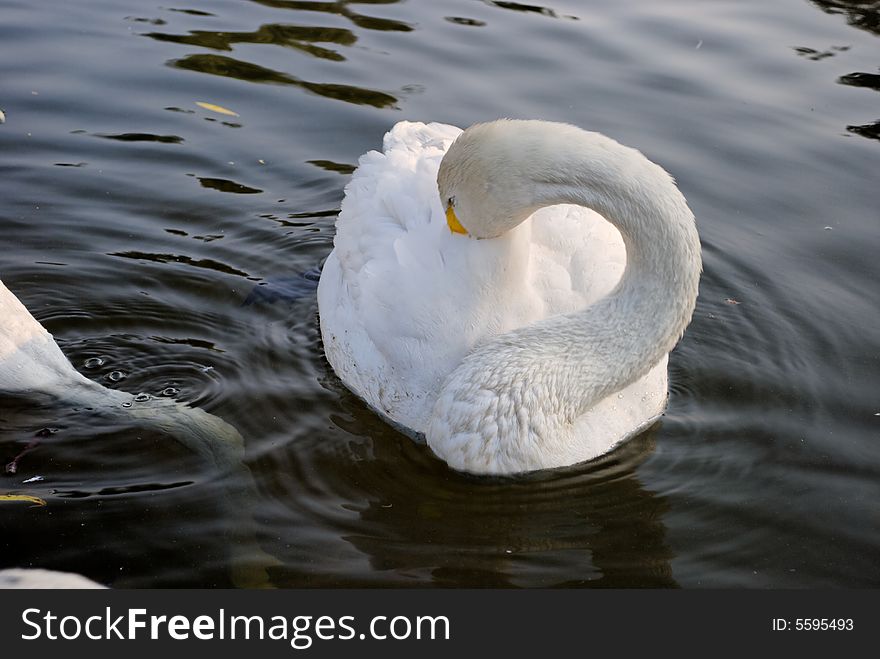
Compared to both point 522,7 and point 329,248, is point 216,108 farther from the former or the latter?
point 522,7

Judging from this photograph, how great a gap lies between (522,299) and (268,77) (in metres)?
4.91

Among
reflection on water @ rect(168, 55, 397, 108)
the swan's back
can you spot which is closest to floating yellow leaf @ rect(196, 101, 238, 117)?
reflection on water @ rect(168, 55, 397, 108)

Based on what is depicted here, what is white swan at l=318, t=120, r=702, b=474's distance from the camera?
16.2 feet

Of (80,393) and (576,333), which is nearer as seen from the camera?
(576,333)

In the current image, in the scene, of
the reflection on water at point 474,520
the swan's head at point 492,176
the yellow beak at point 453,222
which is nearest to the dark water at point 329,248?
the reflection on water at point 474,520

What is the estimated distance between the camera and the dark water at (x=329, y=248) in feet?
16.1

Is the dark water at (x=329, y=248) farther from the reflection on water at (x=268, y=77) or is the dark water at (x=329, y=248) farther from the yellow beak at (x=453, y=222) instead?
the yellow beak at (x=453, y=222)

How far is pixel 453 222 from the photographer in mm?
5309

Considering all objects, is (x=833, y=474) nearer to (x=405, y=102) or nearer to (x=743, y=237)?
(x=743, y=237)

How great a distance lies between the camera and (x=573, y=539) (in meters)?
4.96

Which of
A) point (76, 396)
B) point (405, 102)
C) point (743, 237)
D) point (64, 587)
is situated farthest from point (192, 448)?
point (405, 102)

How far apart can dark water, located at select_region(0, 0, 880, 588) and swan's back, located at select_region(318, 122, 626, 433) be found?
0.29 metres

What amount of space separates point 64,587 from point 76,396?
1461mm

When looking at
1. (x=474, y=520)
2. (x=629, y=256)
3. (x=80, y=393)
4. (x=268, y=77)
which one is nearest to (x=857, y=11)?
(x=268, y=77)
